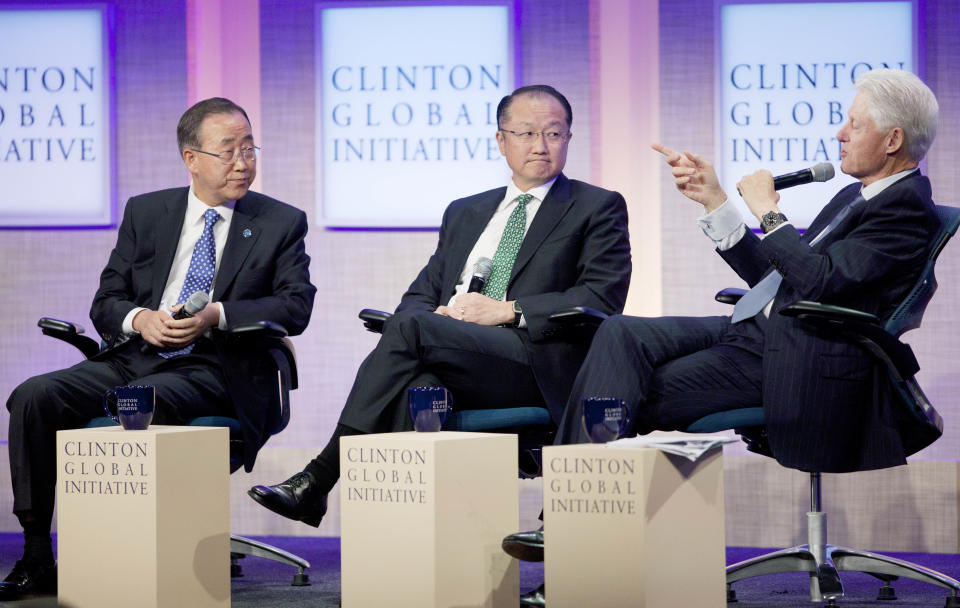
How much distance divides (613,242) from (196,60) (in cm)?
219

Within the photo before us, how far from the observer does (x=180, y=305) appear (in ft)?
12.3

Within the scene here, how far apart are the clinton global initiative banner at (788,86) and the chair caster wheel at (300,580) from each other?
215 cm

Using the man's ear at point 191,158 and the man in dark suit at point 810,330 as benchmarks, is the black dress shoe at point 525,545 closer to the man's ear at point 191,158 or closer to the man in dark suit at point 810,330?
the man in dark suit at point 810,330

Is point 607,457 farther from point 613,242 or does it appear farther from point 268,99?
point 268,99

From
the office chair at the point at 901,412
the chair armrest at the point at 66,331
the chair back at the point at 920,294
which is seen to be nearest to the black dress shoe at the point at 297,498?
the office chair at the point at 901,412

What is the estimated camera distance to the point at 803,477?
454 centimetres

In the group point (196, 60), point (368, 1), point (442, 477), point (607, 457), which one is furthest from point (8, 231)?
point (607, 457)

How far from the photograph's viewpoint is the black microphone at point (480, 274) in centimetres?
371

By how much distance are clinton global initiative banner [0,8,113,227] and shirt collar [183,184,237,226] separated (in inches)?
42.6

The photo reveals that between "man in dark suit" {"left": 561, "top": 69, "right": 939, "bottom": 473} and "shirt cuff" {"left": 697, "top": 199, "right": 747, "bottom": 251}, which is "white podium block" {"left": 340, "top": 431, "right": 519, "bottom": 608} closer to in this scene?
"man in dark suit" {"left": 561, "top": 69, "right": 939, "bottom": 473}

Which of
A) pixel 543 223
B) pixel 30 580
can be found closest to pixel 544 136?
pixel 543 223

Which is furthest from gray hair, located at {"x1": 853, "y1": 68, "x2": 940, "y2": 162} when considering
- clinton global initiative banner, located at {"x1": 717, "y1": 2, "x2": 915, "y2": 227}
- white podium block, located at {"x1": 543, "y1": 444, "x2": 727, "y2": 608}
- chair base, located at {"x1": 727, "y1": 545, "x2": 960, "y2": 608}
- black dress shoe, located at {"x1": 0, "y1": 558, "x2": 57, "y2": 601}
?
black dress shoe, located at {"x1": 0, "y1": 558, "x2": 57, "y2": 601}

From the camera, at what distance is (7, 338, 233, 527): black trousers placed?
3.42m

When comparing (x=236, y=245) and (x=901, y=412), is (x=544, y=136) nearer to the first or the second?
(x=236, y=245)
